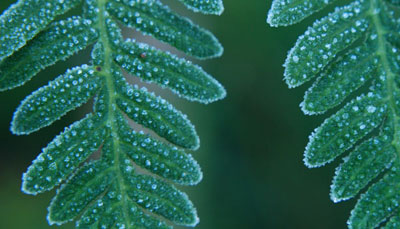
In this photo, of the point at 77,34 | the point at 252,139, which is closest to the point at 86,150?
the point at 77,34

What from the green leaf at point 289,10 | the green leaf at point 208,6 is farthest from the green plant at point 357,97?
the green leaf at point 208,6

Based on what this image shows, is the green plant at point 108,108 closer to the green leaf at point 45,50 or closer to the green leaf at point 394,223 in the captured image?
the green leaf at point 45,50

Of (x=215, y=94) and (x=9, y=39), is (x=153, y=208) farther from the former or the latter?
(x=9, y=39)

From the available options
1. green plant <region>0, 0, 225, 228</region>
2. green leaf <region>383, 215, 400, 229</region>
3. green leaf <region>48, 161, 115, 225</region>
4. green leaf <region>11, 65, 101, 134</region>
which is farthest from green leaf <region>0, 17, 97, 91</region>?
green leaf <region>383, 215, 400, 229</region>

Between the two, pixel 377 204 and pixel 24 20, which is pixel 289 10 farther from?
pixel 24 20

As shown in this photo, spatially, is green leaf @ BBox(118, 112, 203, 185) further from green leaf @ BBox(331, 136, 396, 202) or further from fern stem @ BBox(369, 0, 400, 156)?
fern stem @ BBox(369, 0, 400, 156)

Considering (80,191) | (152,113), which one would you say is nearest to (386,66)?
(152,113)

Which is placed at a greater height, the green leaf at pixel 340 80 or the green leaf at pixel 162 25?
the green leaf at pixel 162 25
